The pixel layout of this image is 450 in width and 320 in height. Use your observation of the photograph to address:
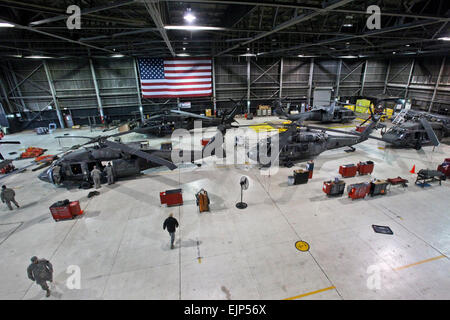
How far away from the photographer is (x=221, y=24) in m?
14.0

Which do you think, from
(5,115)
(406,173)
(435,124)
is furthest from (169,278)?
(5,115)

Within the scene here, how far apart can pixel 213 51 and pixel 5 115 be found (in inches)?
1041

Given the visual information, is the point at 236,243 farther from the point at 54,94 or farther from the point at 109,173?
the point at 54,94

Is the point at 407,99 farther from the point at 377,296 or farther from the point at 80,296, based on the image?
the point at 80,296

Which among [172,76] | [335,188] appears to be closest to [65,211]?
[335,188]

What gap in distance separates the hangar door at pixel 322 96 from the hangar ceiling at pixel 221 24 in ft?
19.3

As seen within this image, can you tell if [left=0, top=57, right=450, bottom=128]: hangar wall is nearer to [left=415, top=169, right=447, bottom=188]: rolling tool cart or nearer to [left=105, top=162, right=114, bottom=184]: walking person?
[left=105, top=162, right=114, bottom=184]: walking person

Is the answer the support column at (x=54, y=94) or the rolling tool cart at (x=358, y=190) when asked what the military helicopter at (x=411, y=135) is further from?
the support column at (x=54, y=94)

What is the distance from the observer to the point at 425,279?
6.79 metres

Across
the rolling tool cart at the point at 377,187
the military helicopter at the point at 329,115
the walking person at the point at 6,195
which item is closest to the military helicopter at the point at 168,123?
the military helicopter at the point at 329,115

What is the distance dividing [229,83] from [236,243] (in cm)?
2821

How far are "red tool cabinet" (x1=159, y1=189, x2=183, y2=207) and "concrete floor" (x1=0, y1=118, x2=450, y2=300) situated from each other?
321 millimetres

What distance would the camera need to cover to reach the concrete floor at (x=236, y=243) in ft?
21.9

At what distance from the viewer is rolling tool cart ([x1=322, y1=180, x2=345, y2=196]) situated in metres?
11.3
